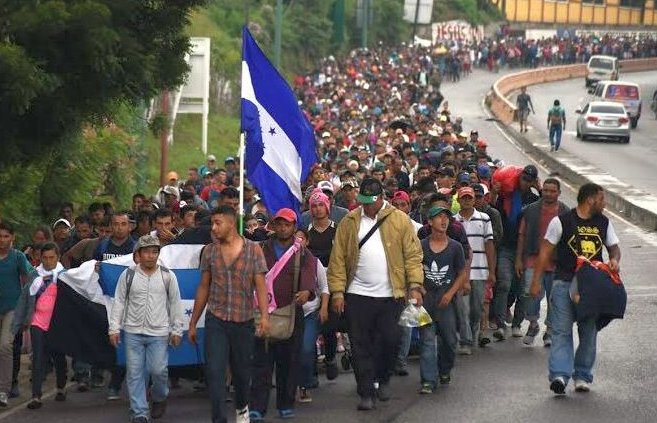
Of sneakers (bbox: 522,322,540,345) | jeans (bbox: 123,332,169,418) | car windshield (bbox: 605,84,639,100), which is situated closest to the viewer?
jeans (bbox: 123,332,169,418)

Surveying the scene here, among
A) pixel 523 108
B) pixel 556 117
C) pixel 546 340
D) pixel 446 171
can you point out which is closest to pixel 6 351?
pixel 546 340

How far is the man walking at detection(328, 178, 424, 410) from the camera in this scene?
12.4m

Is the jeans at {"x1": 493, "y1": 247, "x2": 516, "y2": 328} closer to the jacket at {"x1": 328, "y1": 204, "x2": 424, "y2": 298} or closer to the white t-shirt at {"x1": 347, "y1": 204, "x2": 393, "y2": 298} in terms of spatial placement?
the jacket at {"x1": 328, "y1": 204, "x2": 424, "y2": 298}

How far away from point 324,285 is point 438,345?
1.67 m

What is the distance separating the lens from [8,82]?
11.7 m

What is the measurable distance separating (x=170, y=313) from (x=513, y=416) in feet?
8.66

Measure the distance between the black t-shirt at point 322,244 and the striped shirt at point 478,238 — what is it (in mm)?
2388

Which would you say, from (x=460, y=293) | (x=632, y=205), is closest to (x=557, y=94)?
(x=632, y=205)

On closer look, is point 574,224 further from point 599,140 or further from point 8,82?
point 599,140

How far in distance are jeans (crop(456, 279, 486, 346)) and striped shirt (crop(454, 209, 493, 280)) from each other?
0.31ft

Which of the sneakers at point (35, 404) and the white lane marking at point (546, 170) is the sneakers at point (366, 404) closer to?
the sneakers at point (35, 404)

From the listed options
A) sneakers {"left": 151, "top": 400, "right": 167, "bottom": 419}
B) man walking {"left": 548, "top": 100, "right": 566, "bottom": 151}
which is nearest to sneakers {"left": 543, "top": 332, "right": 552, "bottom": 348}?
sneakers {"left": 151, "top": 400, "right": 167, "bottom": 419}

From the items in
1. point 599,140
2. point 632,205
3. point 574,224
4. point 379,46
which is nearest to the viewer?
point 574,224

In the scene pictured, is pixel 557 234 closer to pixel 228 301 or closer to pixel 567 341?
pixel 567 341
